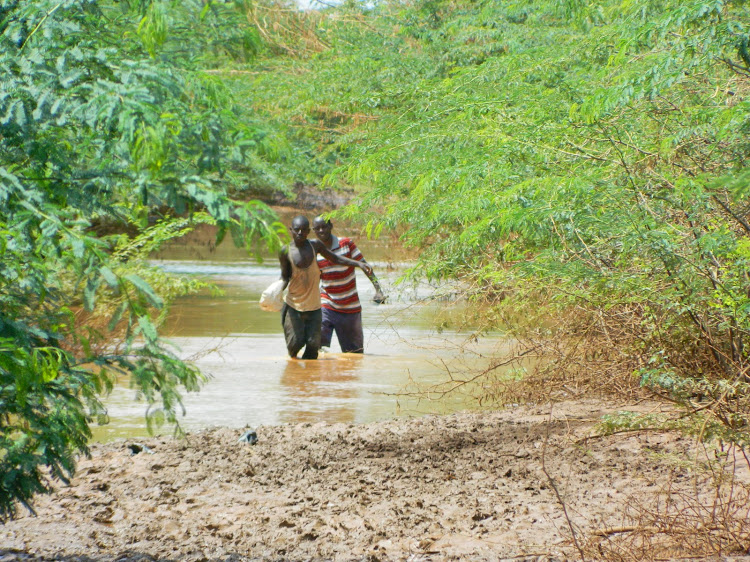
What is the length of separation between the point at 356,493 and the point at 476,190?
2.99m

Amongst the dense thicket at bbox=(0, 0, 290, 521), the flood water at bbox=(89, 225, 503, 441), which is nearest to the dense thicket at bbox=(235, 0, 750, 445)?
the flood water at bbox=(89, 225, 503, 441)

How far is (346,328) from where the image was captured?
12.1 m

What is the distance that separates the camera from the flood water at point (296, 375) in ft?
28.6

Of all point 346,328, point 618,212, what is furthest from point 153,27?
point 346,328

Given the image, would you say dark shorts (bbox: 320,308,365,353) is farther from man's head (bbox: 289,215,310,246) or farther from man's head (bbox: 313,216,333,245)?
man's head (bbox: 289,215,310,246)

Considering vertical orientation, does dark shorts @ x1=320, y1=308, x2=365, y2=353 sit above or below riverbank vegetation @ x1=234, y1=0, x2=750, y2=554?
below

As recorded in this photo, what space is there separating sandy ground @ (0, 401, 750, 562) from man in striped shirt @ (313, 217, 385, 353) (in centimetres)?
428

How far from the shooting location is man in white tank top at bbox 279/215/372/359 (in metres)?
11.2

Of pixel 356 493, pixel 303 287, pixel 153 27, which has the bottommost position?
pixel 356 493

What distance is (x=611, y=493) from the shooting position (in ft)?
18.9

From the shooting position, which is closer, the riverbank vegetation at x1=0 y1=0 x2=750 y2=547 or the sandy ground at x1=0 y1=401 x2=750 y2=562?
the riverbank vegetation at x1=0 y1=0 x2=750 y2=547

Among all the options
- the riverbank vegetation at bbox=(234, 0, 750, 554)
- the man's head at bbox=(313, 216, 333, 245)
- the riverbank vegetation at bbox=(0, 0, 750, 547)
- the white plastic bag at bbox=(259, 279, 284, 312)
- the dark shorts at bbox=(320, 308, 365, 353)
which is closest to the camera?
the riverbank vegetation at bbox=(0, 0, 750, 547)

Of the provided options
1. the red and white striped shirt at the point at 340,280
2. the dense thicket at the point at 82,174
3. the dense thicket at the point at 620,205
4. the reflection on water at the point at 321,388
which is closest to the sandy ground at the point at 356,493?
the dense thicket at the point at 620,205

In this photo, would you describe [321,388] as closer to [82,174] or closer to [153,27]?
[82,174]
